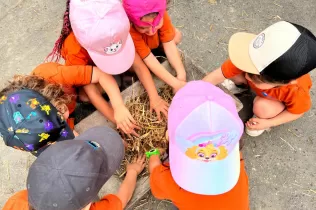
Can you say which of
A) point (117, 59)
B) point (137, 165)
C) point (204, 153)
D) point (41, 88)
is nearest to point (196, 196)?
point (204, 153)

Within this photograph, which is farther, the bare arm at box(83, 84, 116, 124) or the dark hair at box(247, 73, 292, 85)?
the bare arm at box(83, 84, 116, 124)

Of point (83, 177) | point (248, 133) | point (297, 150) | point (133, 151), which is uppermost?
point (83, 177)

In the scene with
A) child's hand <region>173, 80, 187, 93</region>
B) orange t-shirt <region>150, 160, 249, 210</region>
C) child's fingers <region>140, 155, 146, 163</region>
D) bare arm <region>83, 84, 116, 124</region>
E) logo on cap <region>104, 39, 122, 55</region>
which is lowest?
child's fingers <region>140, 155, 146, 163</region>

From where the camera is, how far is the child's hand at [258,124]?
247 cm

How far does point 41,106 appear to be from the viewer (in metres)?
1.88

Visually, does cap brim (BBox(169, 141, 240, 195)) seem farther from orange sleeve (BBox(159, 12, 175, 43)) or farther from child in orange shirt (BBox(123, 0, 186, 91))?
orange sleeve (BBox(159, 12, 175, 43))

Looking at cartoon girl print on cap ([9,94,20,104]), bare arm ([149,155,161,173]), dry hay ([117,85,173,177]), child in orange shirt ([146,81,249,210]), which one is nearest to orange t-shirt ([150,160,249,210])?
child in orange shirt ([146,81,249,210])

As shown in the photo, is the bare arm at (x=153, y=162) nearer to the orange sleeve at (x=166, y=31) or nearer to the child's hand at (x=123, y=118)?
the child's hand at (x=123, y=118)

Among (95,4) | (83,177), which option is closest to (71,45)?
(95,4)

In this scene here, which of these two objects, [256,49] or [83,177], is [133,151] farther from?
[256,49]

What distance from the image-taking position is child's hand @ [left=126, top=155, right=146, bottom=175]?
7.45ft

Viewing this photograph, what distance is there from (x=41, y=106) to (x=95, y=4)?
57 centimetres

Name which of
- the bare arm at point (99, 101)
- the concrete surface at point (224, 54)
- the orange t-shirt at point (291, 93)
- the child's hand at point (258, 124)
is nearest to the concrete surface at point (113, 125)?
the bare arm at point (99, 101)

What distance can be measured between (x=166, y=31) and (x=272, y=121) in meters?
0.86
